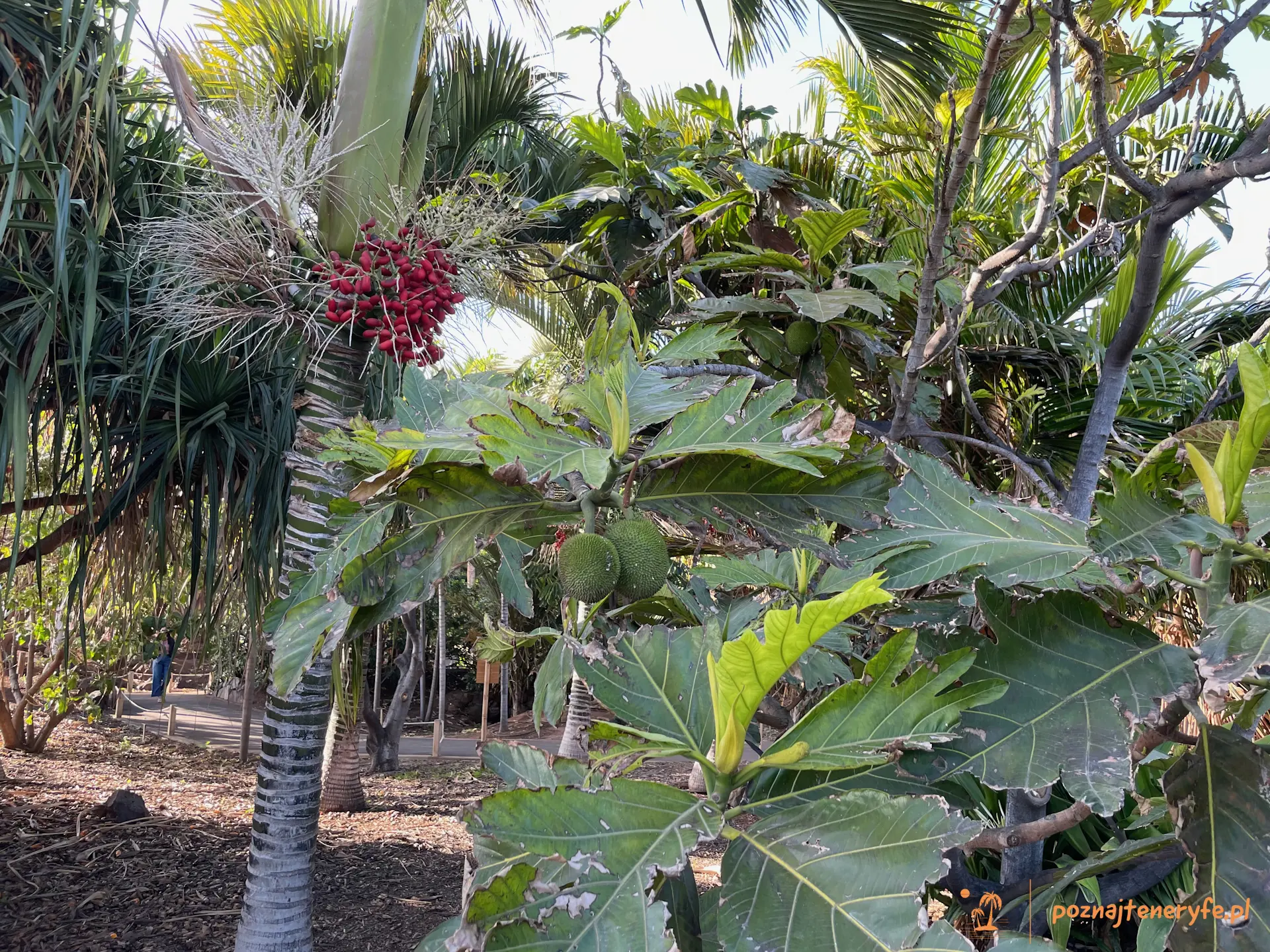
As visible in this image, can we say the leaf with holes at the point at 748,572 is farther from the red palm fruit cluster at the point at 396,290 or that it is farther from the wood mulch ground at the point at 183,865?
the wood mulch ground at the point at 183,865

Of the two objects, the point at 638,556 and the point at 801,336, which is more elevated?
the point at 801,336

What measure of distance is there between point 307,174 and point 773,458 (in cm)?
222

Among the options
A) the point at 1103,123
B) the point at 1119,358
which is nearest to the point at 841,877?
the point at 1119,358

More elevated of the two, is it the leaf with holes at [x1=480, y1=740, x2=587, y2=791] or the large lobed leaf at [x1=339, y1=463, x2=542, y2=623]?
the large lobed leaf at [x1=339, y1=463, x2=542, y2=623]

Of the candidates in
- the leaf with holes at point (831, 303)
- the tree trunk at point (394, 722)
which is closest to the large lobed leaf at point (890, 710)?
the leaf with holes at point (831, 303)

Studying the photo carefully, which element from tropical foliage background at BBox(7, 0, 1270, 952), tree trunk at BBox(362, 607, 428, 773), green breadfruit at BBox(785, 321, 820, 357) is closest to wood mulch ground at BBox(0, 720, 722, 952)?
tropical foliage background at BBox(7, 0, 1270, 952)

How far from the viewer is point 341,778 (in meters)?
5.90

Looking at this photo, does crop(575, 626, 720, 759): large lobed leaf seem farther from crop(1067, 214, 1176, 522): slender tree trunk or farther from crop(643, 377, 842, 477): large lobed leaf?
crop(1067, 214, 1176, 522): slender tree trunk

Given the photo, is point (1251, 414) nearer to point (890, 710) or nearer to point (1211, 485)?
point (1211, 485)

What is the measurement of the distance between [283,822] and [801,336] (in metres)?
2.39

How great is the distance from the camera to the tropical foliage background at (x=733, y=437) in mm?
714

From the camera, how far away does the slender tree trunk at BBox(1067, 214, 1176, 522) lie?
1405 mm

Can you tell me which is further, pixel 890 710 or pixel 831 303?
pixel 831 303

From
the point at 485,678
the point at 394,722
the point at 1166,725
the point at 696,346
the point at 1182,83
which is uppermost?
the point at 1182,83
